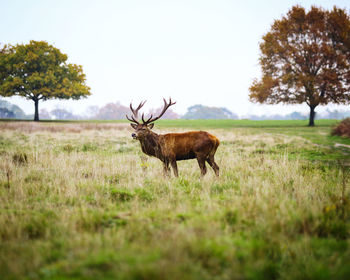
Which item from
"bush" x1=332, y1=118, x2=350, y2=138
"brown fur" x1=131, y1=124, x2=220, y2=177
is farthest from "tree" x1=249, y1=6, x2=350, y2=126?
"brown fur" x1=131, y1=124, x2=220, y2=177

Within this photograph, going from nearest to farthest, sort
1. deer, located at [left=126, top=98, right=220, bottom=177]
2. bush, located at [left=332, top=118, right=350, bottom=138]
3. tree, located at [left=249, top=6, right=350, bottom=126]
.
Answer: deer, located at [left=126, top=98, right=220, bottom=177] < bush, located at [left=332, top=118, right=350, bottom=138] < tree, located at [left=249, top=6, right=350, bottom=126]

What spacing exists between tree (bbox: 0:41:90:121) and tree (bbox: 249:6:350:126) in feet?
98.4

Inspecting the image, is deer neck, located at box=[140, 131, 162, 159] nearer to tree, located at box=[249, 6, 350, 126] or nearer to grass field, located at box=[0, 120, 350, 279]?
grass field, located at box=[0, 120, 350, 279]

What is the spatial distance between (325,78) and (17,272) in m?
35.5

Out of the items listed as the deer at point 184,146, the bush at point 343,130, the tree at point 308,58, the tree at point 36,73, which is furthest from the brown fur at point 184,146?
the tree at point 36,73

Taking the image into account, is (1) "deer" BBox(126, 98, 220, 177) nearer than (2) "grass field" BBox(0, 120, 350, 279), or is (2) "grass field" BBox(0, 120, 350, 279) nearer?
(2) "grass field" BBox(0, 120, 350, 279)

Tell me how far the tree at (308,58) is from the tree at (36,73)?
29977mm

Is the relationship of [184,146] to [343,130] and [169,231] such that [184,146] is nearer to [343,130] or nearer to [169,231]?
[169,231]

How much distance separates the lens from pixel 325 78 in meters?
30.5

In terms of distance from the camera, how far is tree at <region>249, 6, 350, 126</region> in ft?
101

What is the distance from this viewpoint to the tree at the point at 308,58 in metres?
30.8

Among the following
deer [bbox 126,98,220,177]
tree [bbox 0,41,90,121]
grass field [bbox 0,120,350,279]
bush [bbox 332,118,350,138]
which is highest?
tree [bbox 0,41,90,121]

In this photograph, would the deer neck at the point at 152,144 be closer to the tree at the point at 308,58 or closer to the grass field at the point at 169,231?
the grass field at the point at 169,231

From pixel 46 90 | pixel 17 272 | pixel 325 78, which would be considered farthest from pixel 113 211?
pixel 46 90
